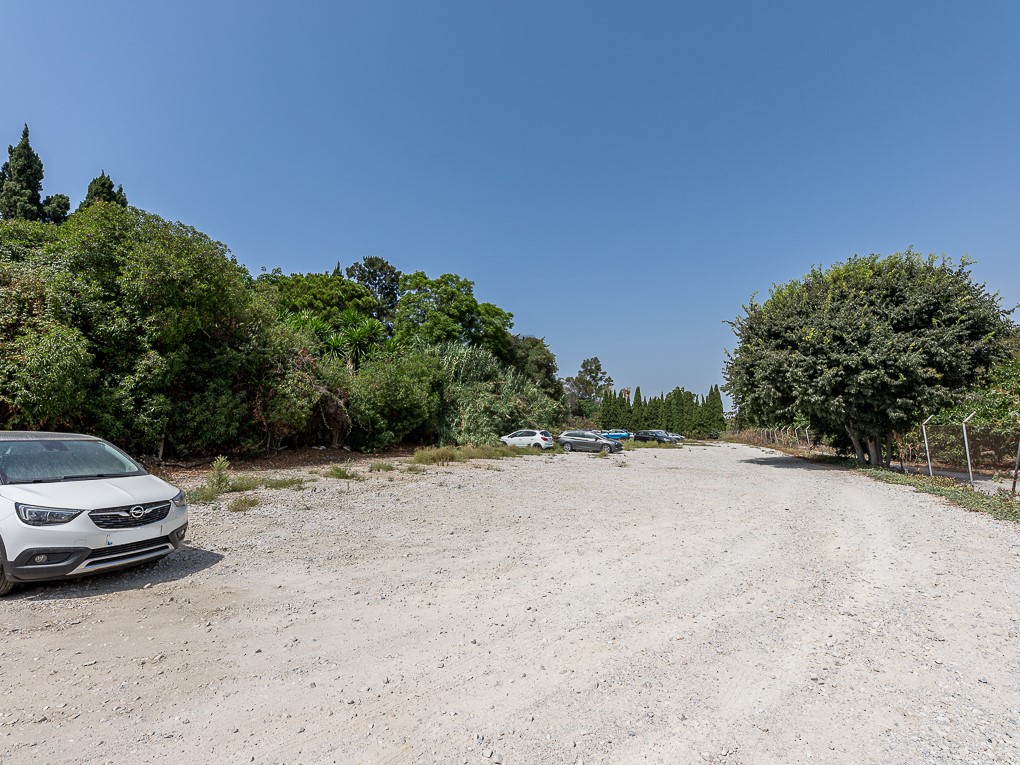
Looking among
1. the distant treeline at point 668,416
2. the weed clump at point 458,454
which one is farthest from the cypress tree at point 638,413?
the weed clump at point 458,454

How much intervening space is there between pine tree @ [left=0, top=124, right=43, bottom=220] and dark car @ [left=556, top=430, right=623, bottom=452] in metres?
30.6

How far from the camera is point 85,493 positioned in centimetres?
432

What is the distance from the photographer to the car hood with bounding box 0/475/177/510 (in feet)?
13.4

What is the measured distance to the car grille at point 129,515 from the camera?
4223 mm

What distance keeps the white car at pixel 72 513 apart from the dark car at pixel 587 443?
22917mm

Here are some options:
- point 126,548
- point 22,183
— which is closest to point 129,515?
point 126,548

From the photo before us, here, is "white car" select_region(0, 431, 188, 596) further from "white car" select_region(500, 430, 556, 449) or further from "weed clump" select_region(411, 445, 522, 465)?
"white car" select_region(500, 430, 556, 449)

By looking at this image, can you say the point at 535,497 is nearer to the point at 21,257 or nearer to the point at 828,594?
the point at 828,594

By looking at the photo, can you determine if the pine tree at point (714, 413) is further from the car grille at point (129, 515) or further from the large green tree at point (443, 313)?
the car grille at point (129, 515)

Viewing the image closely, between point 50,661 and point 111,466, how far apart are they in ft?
8.91

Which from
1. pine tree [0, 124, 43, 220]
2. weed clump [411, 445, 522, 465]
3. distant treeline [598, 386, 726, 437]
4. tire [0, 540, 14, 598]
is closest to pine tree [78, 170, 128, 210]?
pine tree [0, 124, 43, 220]

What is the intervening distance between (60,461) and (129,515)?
129cm

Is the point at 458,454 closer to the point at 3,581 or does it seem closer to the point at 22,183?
the point at 3,581

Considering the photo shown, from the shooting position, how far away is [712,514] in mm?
8562
